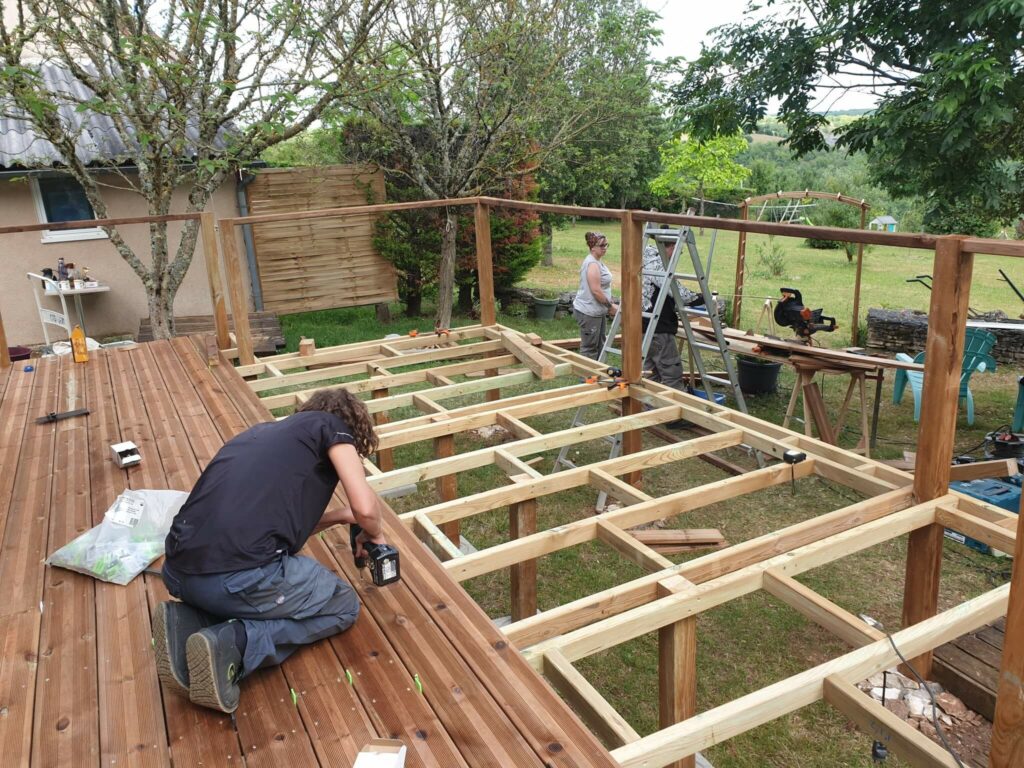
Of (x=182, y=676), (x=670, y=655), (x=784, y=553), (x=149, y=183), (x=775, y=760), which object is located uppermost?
(x=149, y=183)

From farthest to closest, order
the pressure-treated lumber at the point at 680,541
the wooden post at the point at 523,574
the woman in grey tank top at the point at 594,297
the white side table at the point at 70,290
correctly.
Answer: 1. the white side table at the point at 70,290
2. the woman in grey tank top at the point at 594,297
3. the pressure-treated lumber at the point at 680,541
4. the wooden post at the point at 523,574

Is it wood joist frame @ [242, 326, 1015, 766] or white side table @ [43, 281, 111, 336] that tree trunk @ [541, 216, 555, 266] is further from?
wood joist frame @ [242, 326, 1015, 766]

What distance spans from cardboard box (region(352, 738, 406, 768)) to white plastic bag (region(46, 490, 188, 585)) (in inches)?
55.8

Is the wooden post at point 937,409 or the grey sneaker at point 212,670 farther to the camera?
the wooden post at point 937,409

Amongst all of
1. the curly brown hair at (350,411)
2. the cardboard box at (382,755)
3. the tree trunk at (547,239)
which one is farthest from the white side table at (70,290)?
the cardboard box at (382,755)

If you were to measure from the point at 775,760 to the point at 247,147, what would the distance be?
21.6ft

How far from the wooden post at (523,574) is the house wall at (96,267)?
8.58 metres

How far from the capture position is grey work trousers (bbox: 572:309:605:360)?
729 cm

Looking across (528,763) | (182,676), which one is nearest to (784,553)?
(528,763)

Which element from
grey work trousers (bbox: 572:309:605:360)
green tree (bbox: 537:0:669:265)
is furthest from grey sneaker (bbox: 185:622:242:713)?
green tree (bbox: 537:0:669:265)

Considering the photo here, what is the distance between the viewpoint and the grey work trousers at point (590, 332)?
23.9 ft

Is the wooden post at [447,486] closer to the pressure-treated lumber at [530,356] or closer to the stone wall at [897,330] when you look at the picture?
the pressure-treated lumber at [530,356]

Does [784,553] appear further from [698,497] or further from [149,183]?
[149,183]

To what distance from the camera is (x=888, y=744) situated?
2.28 m
